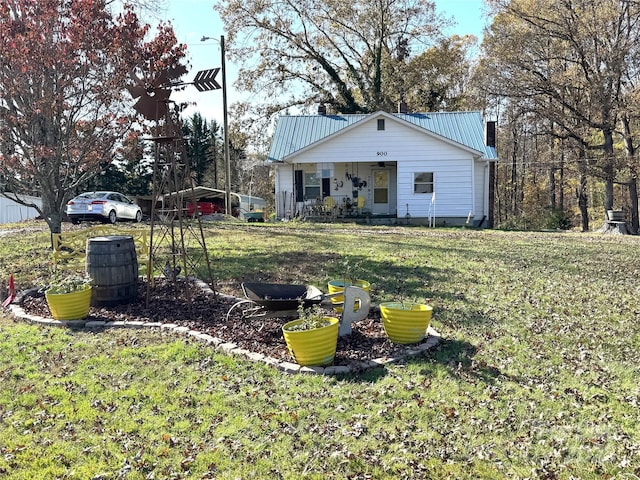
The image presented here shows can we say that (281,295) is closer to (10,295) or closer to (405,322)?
(405,322)

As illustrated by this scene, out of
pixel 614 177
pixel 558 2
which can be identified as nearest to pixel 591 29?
pixel 558 2

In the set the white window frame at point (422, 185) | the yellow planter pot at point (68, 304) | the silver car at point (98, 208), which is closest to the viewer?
the yellow planter pot at point (68, 304)

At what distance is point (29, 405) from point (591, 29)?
24100 mm

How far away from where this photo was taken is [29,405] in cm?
395

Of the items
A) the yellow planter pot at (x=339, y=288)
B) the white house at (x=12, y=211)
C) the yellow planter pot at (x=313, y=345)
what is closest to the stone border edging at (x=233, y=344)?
the yellow planter pot at (x=313, y=345)

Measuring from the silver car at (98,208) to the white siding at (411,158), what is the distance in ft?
23.2

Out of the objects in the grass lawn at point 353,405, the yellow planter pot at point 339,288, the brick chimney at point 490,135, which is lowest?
the grass lawn at point 353,405

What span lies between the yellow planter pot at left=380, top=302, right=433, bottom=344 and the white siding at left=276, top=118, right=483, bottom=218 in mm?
15619

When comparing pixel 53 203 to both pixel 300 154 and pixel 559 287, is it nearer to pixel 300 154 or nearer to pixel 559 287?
pixel 559 287

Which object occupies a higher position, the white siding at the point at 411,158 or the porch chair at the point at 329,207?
the white siding at the point at 411,158

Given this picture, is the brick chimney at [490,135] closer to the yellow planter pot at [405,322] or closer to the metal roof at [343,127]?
the metal roof at [343,127]

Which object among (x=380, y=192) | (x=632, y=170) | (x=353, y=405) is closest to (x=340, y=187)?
(x=380, y=192)

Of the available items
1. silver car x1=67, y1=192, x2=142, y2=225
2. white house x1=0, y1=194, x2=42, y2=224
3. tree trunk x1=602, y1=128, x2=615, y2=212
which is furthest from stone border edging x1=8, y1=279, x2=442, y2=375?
tree trunk x1=602, y1=128, x2=615, y2=212

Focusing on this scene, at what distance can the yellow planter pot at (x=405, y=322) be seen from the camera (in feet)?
16.3
